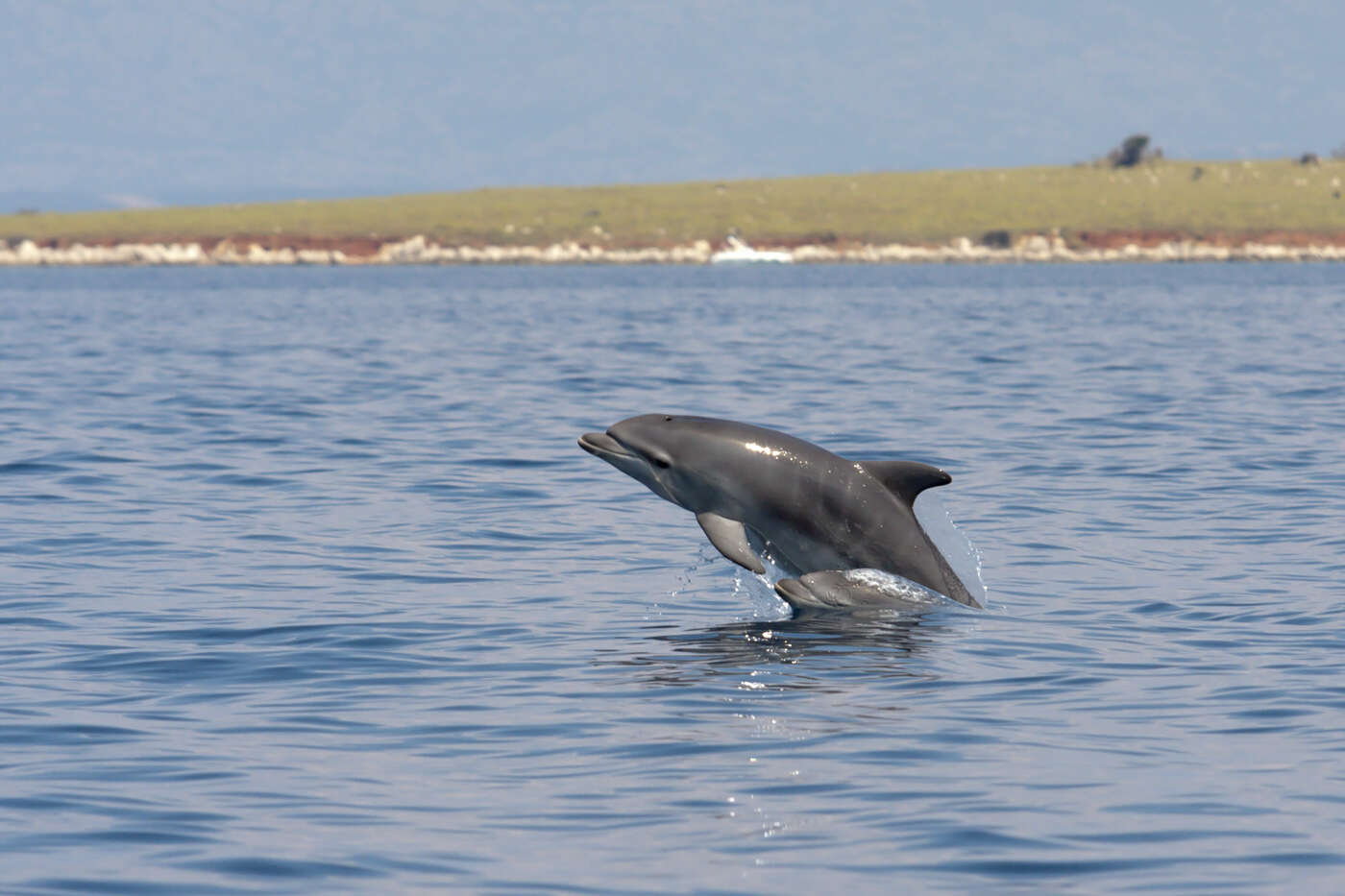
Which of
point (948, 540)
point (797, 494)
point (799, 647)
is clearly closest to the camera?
point (799, 647)

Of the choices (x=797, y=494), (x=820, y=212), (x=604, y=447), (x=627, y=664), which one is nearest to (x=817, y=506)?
(x=797, y=494)

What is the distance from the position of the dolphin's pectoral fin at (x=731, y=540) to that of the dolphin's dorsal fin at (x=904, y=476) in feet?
3.61

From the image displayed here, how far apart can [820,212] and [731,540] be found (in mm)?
153055

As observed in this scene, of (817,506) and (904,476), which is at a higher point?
(904,476)

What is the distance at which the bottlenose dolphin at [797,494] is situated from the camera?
1463 centimetres

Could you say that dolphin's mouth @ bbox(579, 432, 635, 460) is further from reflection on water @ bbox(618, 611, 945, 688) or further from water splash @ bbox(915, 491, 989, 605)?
water splash @ bbox(915, 491, 989, 605)

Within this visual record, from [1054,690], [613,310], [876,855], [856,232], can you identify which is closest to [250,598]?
[1054,690]

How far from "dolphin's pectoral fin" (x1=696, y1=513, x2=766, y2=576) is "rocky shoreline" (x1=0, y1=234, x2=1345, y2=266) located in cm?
13047

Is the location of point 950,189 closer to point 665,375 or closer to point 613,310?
point 613,310

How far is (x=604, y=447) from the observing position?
15000 mm

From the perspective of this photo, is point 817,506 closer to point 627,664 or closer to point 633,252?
point 627,664

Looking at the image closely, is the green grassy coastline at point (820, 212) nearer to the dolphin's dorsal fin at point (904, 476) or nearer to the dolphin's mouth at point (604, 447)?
the dolphin's dorsal fin at point (904, 476)

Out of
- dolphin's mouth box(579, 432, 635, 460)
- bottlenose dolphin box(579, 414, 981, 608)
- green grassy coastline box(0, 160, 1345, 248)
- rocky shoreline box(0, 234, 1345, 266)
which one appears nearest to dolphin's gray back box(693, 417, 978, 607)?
bottlenose dolphin box(579, 414, 981, 608)

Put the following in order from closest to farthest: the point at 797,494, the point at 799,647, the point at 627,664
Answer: the point at 627,664, the point at 799,647, the point at 797,494
